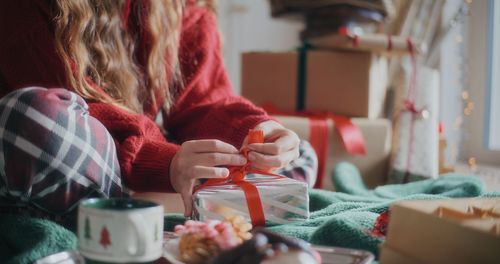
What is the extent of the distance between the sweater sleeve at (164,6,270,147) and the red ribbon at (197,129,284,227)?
17cm

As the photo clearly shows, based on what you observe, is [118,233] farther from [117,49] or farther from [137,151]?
[117,49]

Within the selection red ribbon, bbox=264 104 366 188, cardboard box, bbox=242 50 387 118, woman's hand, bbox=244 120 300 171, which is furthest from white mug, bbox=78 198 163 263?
cardboard box, bbox=242 50 387 118

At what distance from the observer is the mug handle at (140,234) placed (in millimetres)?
429

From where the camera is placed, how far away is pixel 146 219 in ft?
1.43

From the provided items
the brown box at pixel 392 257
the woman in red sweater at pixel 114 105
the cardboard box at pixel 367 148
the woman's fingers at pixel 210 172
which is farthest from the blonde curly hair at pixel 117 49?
the brown box at pixel 392 257

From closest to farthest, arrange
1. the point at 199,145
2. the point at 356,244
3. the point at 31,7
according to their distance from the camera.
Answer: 1. the point at 356,244
2. the point at 199,145
3. the point at 31,7

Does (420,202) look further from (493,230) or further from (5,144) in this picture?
(5,144)

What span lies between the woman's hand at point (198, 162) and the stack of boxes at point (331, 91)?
53cm

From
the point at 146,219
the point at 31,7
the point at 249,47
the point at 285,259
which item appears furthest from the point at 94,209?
the point at 249,47

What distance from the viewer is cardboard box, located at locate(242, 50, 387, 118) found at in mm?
1282

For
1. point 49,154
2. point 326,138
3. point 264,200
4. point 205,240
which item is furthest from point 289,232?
point 326,138

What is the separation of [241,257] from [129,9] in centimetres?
59

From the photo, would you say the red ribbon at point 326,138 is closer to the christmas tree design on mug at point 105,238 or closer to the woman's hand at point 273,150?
the woman's hand at point 273,150

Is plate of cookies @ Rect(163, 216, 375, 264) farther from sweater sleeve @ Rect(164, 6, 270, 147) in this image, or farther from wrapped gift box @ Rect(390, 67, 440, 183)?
wrapped gift box @ Rect(390, 67, 440, 183)
